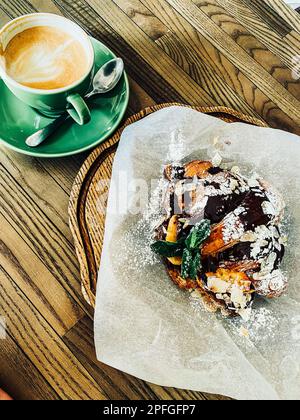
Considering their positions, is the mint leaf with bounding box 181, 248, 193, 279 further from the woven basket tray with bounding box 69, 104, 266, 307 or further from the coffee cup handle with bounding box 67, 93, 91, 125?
the coffee cup handle with bounding box 67, 93, 91, 125

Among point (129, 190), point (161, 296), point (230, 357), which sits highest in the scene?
point (129, 190)

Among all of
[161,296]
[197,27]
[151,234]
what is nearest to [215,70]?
[197,27]

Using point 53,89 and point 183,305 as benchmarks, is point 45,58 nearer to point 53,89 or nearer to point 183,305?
point 53,89

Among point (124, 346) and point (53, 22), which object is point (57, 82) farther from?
point (124, 346)

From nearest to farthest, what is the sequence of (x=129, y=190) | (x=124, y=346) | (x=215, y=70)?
(x=124, y=346) < (x=129, y=190) < (x=215, y=70)

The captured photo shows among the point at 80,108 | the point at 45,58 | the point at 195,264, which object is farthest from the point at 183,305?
the point at 45,58

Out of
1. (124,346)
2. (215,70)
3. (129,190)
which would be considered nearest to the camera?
(124,346)

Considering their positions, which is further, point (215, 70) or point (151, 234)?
point (215, 70)
